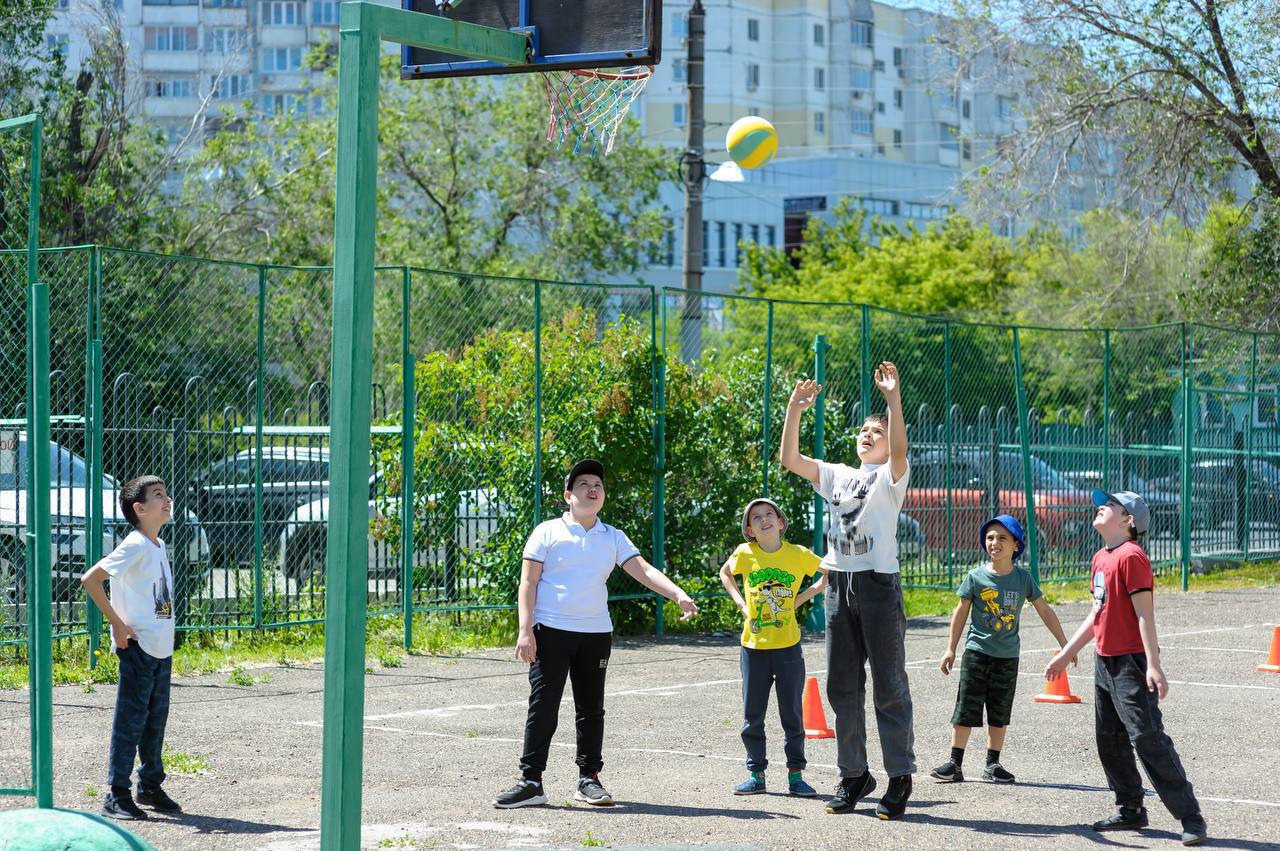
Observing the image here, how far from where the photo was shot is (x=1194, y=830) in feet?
22.5

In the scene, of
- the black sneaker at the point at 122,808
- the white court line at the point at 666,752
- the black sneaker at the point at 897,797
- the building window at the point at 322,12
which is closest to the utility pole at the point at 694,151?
the white court line at the point at 666,752

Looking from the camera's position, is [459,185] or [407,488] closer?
[407,488]

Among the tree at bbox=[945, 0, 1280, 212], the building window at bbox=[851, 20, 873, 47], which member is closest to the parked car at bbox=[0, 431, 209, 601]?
the tree at bbox=[945, 0, 1280, 212]

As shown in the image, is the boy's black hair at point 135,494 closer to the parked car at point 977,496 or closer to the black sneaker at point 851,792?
the black sneaker at point 851,792

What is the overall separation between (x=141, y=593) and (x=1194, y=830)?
4722 mm

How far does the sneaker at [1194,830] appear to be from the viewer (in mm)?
6832

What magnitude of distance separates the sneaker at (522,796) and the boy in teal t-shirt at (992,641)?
2.09 metres

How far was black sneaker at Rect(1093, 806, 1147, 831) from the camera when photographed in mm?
7133

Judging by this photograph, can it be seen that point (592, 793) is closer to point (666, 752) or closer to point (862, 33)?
point (666, 752)

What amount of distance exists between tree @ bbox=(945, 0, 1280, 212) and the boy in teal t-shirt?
15938 mm

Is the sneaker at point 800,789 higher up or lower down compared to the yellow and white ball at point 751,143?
lower down

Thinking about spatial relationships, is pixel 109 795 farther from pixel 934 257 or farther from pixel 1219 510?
pixel 934 257

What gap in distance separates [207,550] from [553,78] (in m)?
6.07

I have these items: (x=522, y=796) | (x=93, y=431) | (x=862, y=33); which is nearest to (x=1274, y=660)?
(x=522, y=796)
